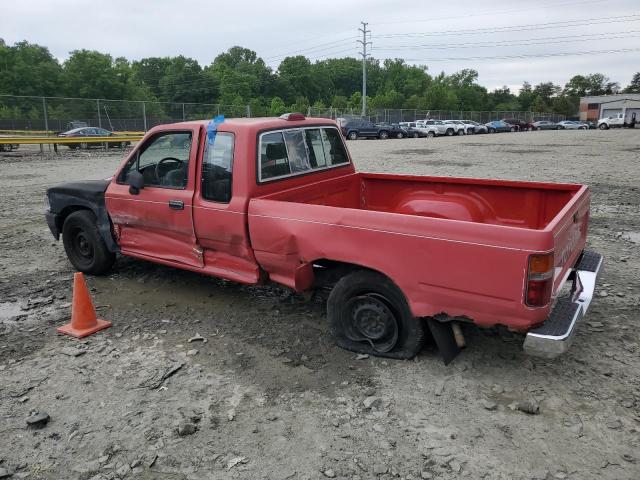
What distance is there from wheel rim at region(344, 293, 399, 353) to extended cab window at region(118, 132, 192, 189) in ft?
6.82

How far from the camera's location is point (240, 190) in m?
4.47

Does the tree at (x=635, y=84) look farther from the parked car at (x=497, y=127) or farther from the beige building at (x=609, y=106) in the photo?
the parked car at (x=497, y=127)

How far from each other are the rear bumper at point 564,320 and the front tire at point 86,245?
478cm

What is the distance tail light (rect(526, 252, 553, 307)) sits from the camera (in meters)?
3.13

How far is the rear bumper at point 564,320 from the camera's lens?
3.18 meters

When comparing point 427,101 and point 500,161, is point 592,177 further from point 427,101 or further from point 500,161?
point 427,101

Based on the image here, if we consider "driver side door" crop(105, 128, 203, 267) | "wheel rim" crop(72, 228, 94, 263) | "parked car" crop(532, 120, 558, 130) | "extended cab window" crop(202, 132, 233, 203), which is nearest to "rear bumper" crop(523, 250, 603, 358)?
"extended cab window" crop(202, 132, 233, 203)

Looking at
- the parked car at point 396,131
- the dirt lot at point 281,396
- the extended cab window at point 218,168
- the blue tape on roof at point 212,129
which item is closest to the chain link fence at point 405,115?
the parked car at point 396,131

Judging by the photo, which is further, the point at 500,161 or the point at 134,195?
the point at 500,161

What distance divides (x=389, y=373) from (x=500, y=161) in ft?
55.4

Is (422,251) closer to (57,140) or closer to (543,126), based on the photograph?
(57,140)

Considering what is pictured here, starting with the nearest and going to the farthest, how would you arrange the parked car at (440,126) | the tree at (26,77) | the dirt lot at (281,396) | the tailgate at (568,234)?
1. the dirt lot at (281,396)
2. the tailgate at (568,234)
3. the parked car at (440,126)
4. the tree at (26,77)

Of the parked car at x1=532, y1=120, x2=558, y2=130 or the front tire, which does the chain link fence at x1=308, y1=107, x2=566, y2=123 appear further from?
the front tire

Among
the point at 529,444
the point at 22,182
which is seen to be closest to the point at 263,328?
the point at 529,444
